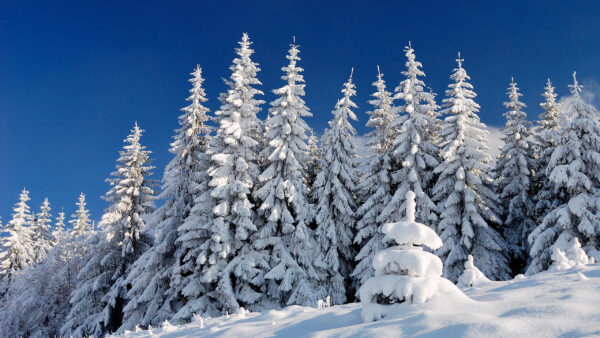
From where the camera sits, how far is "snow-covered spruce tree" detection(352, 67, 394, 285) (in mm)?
23516

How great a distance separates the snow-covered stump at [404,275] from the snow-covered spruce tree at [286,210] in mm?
13035

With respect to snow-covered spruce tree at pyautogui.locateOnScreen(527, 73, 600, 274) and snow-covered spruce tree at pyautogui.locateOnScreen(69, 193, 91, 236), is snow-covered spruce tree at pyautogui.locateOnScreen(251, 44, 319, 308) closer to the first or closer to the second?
snow-covered spruce tree at pyautogui.locateOnScreen(527, 73, 600, 274)

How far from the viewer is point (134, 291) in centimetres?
2392

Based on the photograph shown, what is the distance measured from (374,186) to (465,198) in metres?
5.71

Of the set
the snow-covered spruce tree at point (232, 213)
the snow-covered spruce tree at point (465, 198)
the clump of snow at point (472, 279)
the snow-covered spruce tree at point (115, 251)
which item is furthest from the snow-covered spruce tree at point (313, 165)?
the clump of snow at point (472, 279)

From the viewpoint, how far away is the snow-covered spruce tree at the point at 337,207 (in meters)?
24.2

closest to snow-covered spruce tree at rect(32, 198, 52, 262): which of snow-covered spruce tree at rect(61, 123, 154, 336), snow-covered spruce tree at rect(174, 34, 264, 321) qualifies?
snow-covered spruce tree at rect(61, 123, 154, 336)

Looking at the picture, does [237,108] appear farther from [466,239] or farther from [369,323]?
[369,323]

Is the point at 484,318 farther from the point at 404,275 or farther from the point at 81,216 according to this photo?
the point at 81,216

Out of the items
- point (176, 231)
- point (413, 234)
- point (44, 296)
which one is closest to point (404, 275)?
point (413, 234)

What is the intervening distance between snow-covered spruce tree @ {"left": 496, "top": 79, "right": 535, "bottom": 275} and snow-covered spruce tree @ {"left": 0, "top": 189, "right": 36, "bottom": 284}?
149 feet

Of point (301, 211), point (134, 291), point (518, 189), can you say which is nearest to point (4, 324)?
point (134, 291)

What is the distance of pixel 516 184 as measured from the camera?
81.2 ft

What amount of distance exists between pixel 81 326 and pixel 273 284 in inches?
558
